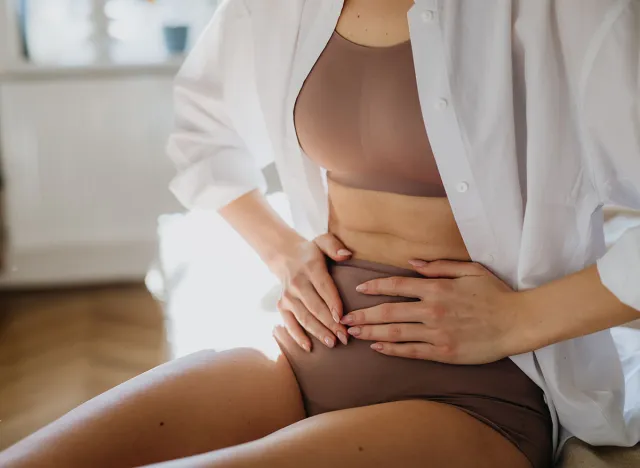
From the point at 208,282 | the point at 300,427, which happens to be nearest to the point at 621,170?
the point at 300,427

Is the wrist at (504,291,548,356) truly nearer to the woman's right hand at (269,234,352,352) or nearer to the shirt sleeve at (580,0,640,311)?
the shirt sleeve at (580,0,640,311)

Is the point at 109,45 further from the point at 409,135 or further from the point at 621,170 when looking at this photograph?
the point at 621,170

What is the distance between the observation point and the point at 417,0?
0.82 m

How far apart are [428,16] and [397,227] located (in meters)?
0.26

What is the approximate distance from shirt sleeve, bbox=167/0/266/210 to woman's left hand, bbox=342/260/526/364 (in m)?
0.42

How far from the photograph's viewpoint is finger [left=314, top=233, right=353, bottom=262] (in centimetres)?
96

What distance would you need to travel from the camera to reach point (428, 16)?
2.67 feet

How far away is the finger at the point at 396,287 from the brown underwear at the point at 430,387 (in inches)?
0.5

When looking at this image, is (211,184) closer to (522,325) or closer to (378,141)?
(378,141)

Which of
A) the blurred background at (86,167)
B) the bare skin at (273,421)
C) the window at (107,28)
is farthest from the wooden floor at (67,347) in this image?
the bare skin at (273,421)

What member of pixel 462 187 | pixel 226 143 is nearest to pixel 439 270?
pixel 462 187

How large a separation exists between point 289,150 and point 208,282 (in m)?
0.48

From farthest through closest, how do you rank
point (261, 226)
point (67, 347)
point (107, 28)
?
point (107, 28)
point (67, 347)
point (261, 226)

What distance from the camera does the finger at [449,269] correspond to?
85cm
